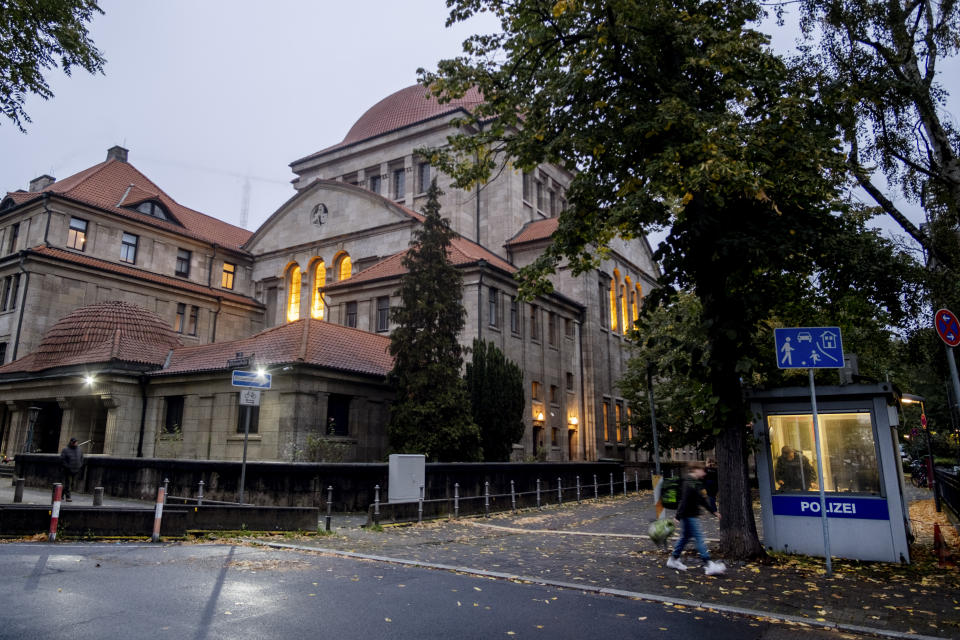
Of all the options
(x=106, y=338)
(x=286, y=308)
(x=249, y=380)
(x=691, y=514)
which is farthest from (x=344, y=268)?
(x=691, y=514)

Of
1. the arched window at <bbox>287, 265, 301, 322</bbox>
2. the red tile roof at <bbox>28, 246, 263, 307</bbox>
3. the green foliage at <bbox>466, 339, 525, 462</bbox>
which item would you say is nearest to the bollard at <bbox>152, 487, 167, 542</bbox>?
the green foliage at <bbox>466, 339, 525, 462</bbox>

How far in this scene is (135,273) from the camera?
41312 mm

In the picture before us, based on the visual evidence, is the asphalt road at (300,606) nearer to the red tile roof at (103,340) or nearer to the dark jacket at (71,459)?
the dark jacket at (71,459)

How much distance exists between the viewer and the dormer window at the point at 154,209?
44875 mm

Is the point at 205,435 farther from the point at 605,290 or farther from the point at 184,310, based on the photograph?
the point at 605,290

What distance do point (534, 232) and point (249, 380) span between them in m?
30.9

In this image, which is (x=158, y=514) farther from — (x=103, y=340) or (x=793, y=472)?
(x=103, y=340)

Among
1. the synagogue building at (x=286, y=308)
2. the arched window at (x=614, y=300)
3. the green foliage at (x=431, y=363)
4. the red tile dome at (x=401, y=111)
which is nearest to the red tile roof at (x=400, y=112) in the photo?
the red tile dome at (x=401, y=111)

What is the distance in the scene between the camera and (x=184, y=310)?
44.4 m

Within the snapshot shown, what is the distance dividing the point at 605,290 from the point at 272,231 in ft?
76.8

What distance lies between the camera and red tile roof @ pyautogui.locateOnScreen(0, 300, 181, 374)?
28.6 meters

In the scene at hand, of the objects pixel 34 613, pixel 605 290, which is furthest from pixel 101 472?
pixel 605 290

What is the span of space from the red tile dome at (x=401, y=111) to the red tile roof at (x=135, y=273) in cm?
1530

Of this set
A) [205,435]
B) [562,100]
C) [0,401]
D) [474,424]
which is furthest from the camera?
[0,401]
